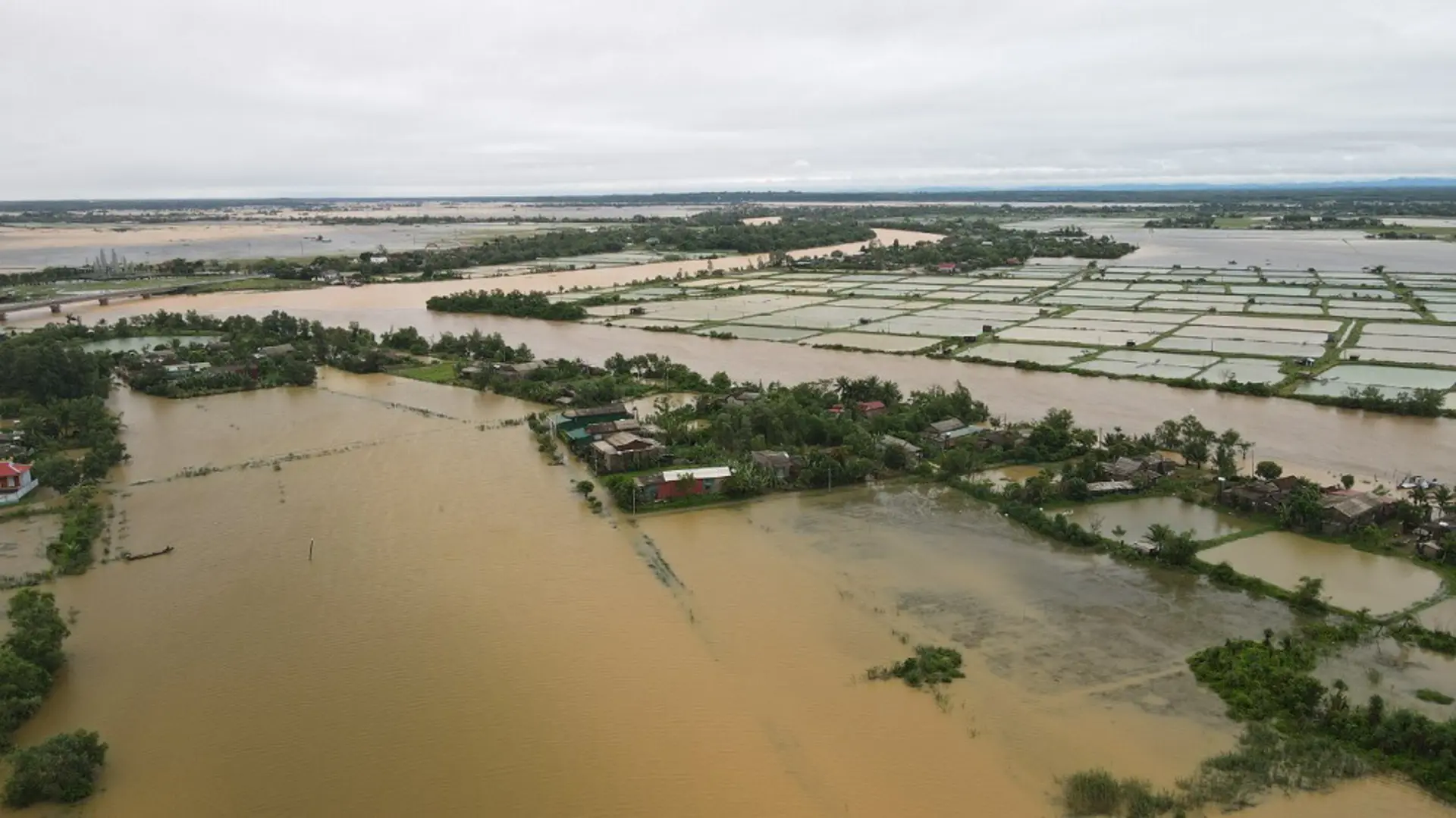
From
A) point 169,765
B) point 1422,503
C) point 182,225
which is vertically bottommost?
point 169,765

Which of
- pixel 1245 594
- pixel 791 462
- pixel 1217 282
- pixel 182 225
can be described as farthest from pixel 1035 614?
pixel 182 225

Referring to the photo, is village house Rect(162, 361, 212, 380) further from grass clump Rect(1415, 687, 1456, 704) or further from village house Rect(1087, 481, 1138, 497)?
grass clump Rect(1415, 687, 1456, 704)

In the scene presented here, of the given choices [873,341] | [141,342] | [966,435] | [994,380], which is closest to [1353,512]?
[966,435]

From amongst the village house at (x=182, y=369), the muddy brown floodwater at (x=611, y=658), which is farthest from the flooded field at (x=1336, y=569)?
the village house at (x=182, y=369)

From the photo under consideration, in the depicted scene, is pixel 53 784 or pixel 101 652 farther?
pixel 101 652

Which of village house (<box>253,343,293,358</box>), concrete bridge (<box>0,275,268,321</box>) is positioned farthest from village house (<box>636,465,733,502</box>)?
concrete bridge (<box>0,275,268,321</box>)

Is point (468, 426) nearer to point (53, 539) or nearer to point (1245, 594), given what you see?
point (53, 539)
